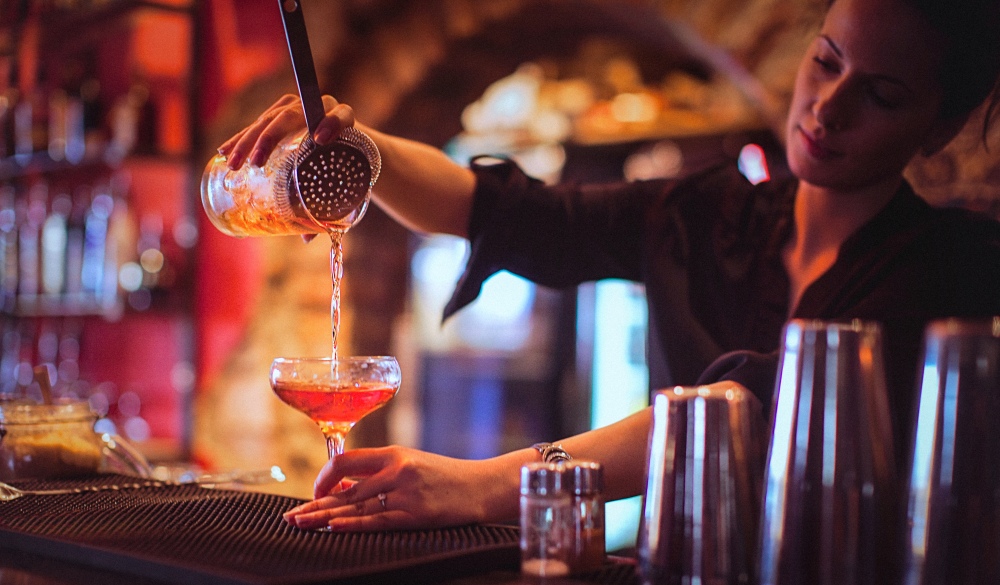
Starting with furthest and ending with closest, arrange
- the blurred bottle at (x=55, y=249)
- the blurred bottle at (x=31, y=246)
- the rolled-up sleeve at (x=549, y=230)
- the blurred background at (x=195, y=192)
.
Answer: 1. the blurred bottle at (x=31, y=246)
2. the blurred bottle at (x=55, y=249)
3. the blurred background at (x=195, y=192)
4. the rolled-up sleeve at (x=549, y=230)

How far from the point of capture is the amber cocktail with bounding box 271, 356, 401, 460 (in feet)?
4.08

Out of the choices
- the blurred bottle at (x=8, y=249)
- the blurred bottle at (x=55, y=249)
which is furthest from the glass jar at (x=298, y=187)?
the blurred bottle at (x=8, y=249)

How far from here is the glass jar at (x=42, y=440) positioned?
1.43m

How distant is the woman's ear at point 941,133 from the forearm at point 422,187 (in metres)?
0.76

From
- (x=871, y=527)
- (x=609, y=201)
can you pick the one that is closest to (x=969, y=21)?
(x=609, y=201)

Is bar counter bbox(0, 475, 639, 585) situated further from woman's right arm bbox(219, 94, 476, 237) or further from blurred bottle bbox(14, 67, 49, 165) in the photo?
blurred bottle bbox(14, 67, 49, 165)

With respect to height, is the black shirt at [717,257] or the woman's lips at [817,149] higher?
the woman's lips at [817,149]

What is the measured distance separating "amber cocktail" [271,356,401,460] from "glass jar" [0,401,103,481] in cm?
38

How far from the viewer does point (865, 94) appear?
58.7 inches

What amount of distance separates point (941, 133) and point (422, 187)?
843 millimetres

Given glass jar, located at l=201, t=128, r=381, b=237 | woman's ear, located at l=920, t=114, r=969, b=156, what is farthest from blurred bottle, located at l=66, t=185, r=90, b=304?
woman's ear, located at l=920, t=114, r=969, b=156

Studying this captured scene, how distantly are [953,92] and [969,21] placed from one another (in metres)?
0.11

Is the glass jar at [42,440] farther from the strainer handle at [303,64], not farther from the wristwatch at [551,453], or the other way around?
the wristwatch at [551,453]

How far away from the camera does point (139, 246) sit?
11.8 ft
